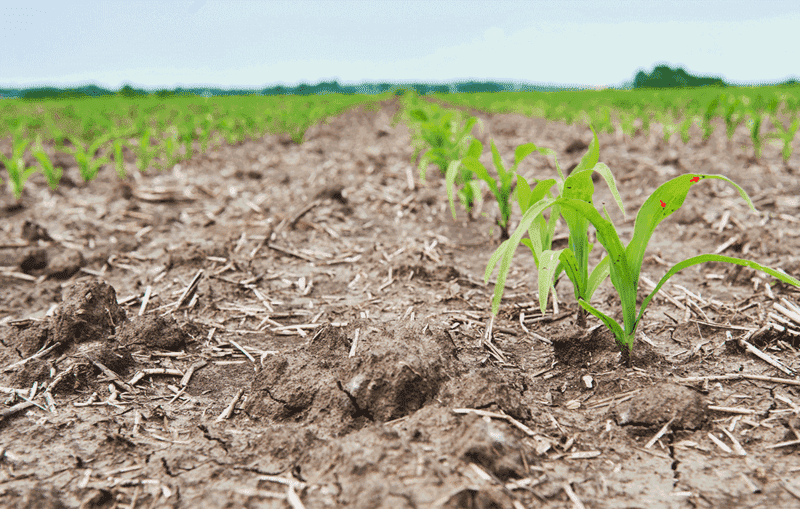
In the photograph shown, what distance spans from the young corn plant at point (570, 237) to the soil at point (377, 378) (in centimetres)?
20

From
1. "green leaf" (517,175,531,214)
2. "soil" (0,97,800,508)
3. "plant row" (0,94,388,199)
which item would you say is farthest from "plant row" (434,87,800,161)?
"plant row" (0,94,388,199)

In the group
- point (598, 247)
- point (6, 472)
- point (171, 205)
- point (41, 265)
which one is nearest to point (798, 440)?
point (598, 247)

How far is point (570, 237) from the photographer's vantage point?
1660mm

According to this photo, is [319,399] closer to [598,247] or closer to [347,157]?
[598,247]

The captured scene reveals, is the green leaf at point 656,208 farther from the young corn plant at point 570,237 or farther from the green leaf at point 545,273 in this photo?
the green leaf at point 545,273

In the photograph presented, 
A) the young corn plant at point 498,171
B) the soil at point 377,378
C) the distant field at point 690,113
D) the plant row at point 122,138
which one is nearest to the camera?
the soil at point 377,378

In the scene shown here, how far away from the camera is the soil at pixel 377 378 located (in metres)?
1.09

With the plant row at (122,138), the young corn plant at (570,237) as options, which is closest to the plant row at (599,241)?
the young corn plant at (570,237)

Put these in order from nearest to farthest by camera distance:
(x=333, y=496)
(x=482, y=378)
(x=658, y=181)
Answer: (x=333, y=496) < (x=482, y=378) < (x=658, y=181)

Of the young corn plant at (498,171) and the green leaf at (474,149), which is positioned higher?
the green leaf at (474,149)

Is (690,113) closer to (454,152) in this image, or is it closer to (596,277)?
(454,152)

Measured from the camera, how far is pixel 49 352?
66.5 inches

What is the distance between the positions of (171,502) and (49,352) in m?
0.97

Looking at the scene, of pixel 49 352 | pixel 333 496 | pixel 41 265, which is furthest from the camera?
pixel 41 265
